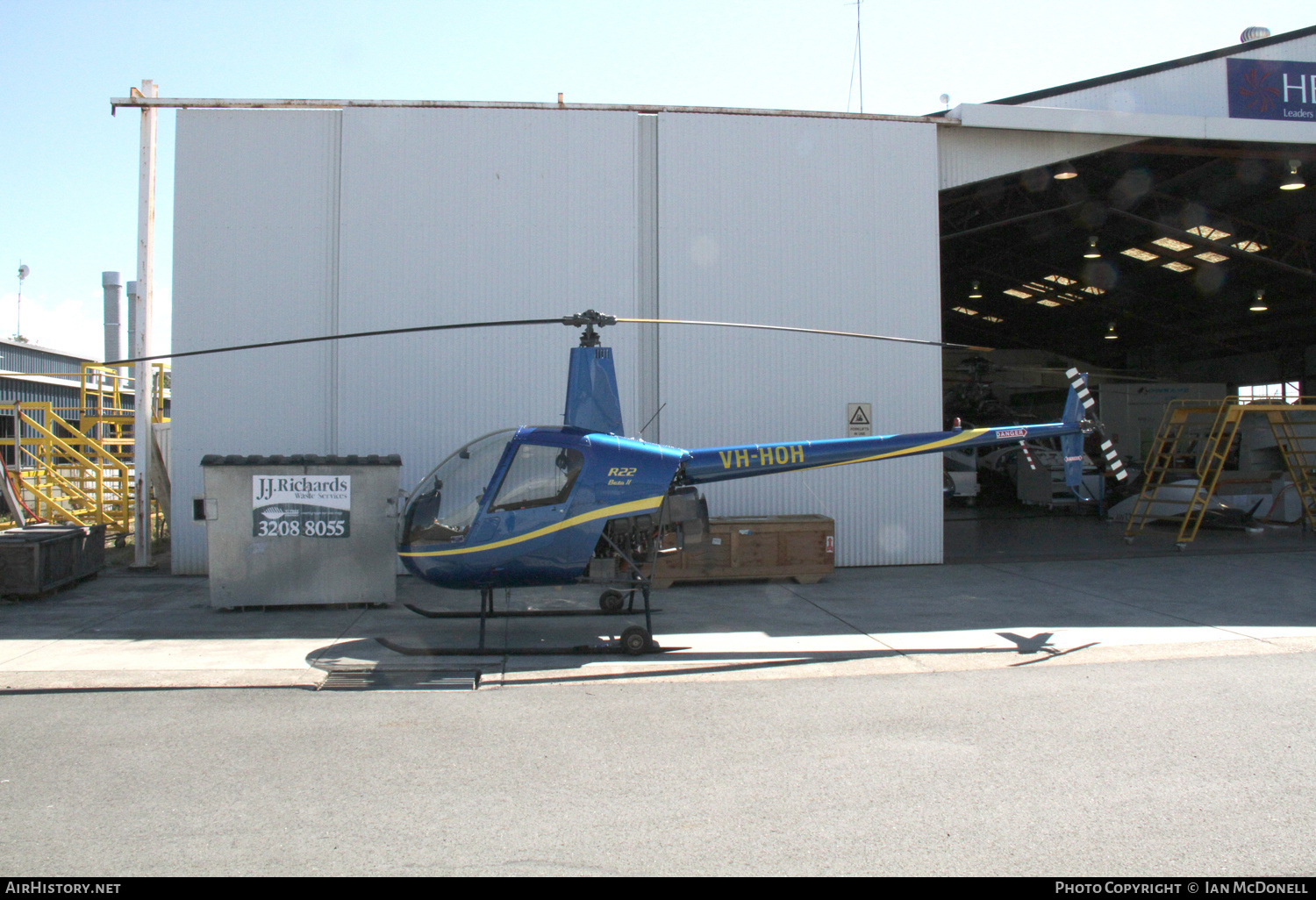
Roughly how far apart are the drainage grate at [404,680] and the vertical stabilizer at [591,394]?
2550 mm

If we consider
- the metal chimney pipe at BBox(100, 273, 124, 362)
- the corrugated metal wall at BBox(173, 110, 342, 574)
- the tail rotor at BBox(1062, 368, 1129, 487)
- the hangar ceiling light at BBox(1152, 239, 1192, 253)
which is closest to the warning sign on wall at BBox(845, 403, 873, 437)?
the tail rotor at BBox(1062, 368, 1129, 487)

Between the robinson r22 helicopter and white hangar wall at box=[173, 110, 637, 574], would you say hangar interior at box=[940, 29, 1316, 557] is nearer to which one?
white hangar wall at box=[173, 110, 637, 574]

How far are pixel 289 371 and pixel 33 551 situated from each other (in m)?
3.67

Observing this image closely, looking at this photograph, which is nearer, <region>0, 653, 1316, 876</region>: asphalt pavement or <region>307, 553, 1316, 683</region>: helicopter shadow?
<region>0, 653, 1316, 876</region>: asphalt pavement

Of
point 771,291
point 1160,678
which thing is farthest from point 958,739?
point 771,291

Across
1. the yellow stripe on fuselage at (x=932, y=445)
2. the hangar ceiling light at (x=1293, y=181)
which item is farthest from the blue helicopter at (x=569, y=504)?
the hangar ceiling light at (x=1293, y=181)

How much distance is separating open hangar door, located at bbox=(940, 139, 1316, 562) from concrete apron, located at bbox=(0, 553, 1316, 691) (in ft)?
11.6

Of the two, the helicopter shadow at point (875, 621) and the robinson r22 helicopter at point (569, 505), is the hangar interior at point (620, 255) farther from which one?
the robinson r22 helicopter at point (569, 505)

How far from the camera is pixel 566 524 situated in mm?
7371

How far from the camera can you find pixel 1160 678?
616 centimetres

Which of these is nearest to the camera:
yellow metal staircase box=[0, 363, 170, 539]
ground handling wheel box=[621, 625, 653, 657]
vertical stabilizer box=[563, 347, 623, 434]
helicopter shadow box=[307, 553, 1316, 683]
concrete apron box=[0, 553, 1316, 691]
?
concrete apron box=[0, 553, 1316, 691]

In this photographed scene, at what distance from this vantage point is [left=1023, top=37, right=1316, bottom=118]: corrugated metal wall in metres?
13.0

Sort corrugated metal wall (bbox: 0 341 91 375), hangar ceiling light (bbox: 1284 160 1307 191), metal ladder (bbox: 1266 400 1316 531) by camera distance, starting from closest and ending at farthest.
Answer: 1. hangar ceiling light (bbox: 1284 160 1307 191)
2. metal ladder (bbox: 1266 400 1316 531)
3. corrugated metal wall (bbox: 0 341 91 375)

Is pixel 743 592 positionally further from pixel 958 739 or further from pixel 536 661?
pixel 958 739
